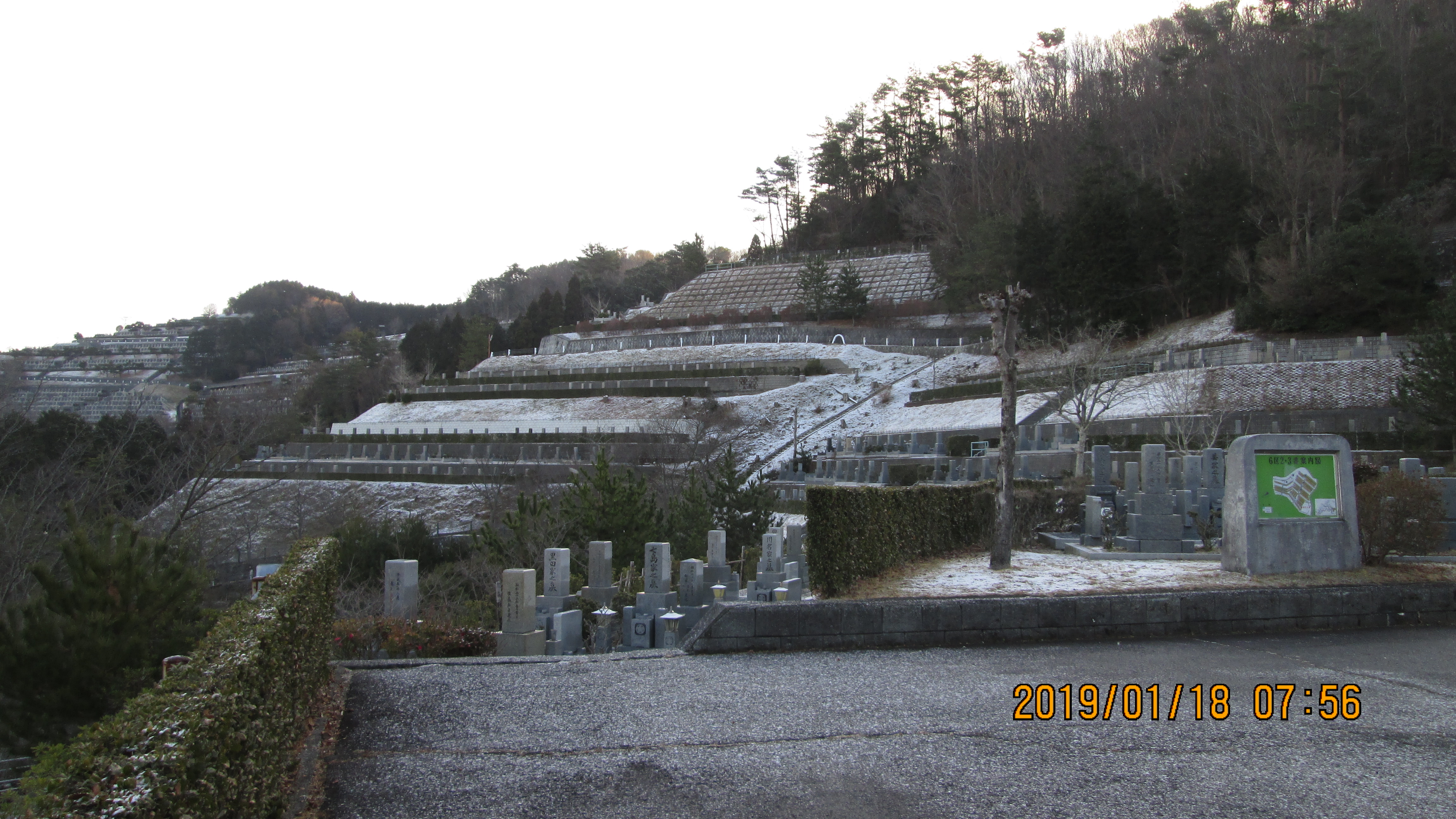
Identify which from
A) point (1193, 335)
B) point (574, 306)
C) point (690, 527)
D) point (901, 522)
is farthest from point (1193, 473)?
point (574, 306)

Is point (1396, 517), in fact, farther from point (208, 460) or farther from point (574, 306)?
point (574, 306)

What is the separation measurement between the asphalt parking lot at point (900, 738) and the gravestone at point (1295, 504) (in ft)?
6.93

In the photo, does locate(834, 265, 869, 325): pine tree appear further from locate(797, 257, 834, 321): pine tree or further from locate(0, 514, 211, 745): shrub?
locate(0, 514, 211, 745): shrub

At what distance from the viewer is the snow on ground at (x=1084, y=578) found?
850 cm

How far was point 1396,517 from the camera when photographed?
30.4 ft

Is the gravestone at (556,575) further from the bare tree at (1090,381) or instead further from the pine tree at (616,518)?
the bare tree at (1090,381)

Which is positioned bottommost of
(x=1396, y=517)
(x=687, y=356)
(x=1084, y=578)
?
(x=1084, y=578)

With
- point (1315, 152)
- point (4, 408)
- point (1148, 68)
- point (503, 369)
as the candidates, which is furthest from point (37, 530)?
point (1148, 68)

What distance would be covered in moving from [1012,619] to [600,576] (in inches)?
219

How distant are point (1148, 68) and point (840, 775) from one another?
69684mm

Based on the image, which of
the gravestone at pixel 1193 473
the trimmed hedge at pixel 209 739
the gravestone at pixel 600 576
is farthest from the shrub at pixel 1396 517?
the trimmed hedge at pixel 209 739

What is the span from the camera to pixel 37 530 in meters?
14.0

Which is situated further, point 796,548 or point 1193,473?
point 1193,473

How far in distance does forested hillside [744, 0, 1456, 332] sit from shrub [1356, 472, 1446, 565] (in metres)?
26.3
